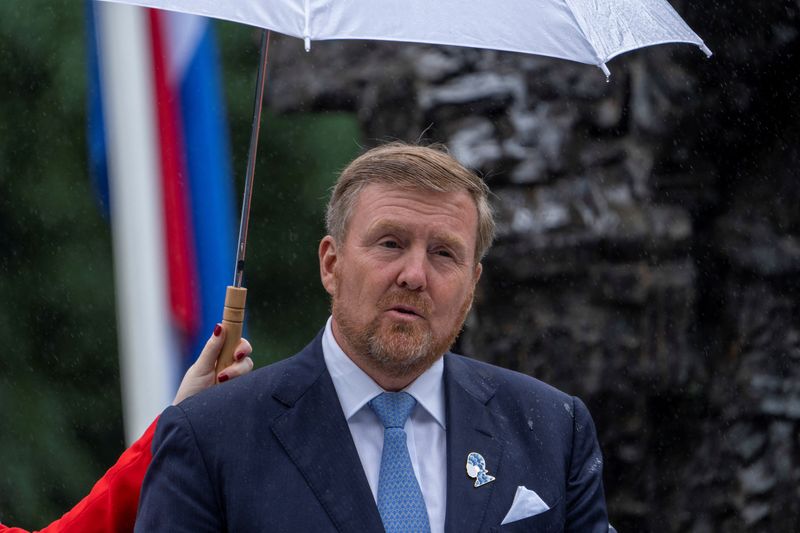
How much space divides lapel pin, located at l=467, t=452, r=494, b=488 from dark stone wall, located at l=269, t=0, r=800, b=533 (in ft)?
10.2

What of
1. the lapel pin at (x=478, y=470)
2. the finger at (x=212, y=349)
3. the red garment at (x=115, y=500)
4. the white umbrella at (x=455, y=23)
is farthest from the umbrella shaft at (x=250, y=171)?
the lapel pin at (x=478, y=470)

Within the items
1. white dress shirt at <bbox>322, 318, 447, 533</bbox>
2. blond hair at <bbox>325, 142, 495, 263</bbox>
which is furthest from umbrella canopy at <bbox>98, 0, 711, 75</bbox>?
white dress shirt at <bbox>322, 318, 447, 533</bbox>

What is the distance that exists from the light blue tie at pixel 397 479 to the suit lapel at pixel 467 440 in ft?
0.23

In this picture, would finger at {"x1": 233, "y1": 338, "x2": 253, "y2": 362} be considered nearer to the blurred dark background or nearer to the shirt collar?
the shirt collar

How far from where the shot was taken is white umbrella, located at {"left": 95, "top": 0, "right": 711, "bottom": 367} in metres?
2.13

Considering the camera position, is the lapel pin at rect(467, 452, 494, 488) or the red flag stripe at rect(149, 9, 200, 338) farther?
the red flag stripe at rect(149, 9, 200, 338)

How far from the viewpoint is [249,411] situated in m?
2.31

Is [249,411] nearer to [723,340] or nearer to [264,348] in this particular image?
[264,348]

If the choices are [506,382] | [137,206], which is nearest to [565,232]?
[137,206]

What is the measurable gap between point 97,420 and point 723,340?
10.0 feet

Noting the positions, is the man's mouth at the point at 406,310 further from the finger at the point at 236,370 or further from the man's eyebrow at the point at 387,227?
the finger at the point at 236,370

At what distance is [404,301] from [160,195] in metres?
1.68

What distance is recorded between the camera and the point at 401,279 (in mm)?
2316

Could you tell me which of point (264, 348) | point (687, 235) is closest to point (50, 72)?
point (264, 348)
